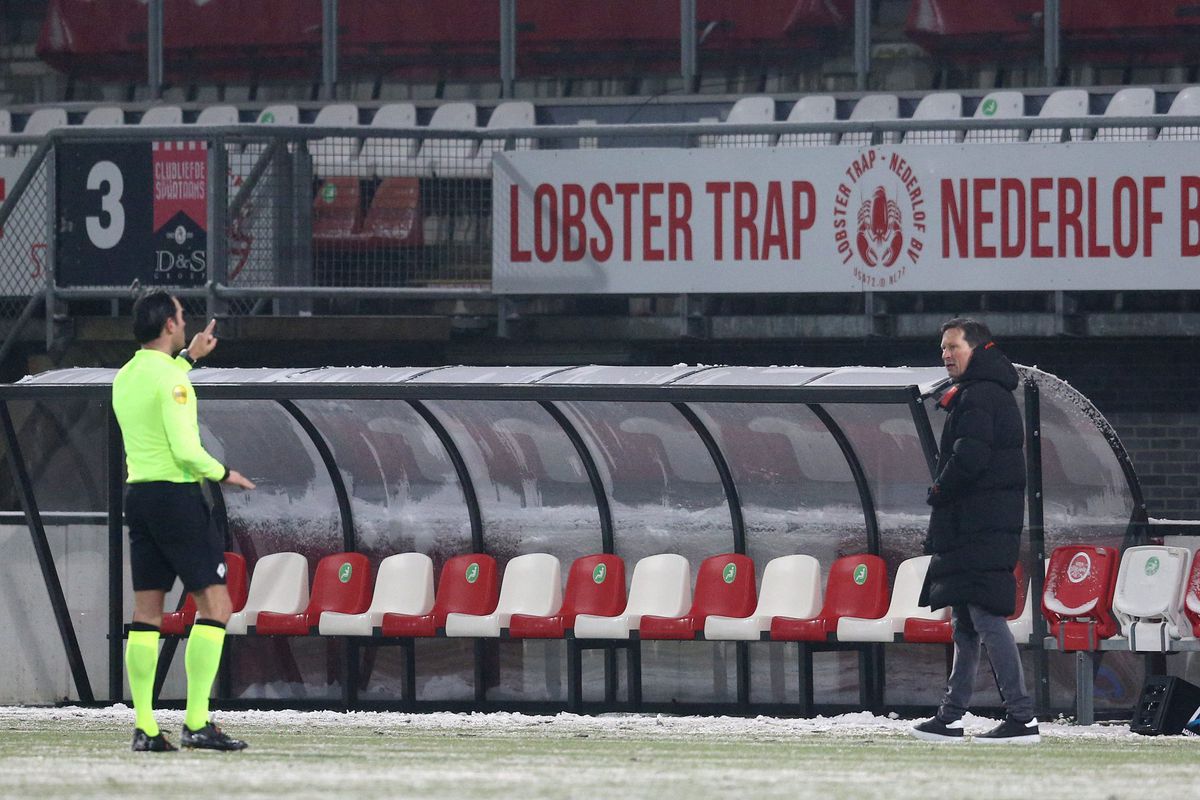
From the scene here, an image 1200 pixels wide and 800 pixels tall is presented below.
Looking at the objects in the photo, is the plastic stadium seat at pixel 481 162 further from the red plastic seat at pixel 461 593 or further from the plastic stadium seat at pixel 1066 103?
the plastic stadium seat at pixel 1066 103

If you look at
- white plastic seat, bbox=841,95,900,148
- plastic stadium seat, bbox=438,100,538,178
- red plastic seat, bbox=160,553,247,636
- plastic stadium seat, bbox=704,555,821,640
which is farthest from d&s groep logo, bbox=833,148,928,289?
red plastic seat, bbox=160,553,247,636

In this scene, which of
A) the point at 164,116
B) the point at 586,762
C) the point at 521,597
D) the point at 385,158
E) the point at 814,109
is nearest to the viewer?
the point at 586,762

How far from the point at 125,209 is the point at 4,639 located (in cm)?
281

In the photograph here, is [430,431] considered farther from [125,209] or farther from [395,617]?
[125,209]

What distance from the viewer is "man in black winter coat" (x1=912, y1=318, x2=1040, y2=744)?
9.28 metres


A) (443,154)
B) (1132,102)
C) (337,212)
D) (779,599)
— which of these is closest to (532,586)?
(779,599)

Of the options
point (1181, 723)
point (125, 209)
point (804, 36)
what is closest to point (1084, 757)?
point (1181, 723)

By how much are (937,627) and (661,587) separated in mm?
1620

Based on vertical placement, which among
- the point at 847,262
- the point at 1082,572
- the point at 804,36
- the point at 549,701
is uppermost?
the point at 804,36

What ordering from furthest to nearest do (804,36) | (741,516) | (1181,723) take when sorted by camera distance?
1. (804,36)
2. (741,516)
3. (1181,723)

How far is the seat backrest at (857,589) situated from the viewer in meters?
11.7

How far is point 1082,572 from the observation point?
1095cm

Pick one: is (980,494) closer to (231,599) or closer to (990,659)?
(990,659)

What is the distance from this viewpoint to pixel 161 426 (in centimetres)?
858
